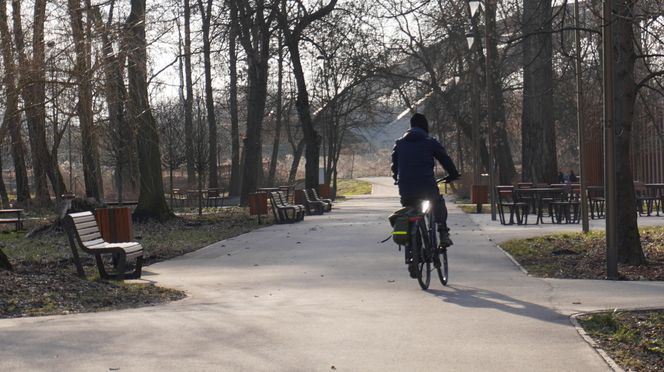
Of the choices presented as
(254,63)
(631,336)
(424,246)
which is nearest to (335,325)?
(631,336)

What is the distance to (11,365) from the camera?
7281 millimetres

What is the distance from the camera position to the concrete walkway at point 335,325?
24.6 ft

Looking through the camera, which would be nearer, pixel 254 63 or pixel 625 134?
pixel 625 134

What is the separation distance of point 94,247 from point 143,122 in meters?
9.50

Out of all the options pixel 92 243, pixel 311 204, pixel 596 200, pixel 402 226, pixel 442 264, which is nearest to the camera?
pixel 402 226

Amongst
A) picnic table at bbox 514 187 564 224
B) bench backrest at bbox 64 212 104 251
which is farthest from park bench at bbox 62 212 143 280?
picnic table at bbox 514 187 564 224

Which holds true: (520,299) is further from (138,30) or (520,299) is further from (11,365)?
(138,30)

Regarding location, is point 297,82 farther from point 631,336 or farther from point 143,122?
point 631,336

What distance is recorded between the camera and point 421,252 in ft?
39.5

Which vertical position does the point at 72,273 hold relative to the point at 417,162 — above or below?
below

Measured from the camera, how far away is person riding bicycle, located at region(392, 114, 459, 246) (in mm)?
12172

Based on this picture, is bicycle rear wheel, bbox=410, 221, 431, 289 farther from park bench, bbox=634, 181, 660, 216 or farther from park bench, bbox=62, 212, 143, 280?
park bench, bbox=634, 181, 660, 216

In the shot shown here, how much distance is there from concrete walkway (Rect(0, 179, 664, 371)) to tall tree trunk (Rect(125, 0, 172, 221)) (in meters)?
3.76

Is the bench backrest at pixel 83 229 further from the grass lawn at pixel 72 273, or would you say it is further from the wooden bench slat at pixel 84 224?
the grass lawn at pixel 72 273
